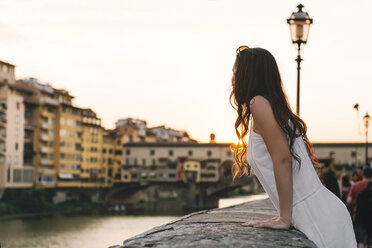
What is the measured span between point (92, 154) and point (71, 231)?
3210cm

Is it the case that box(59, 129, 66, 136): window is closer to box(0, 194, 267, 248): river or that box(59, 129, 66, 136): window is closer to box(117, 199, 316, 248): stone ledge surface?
box(0, 194, 267, 248): river

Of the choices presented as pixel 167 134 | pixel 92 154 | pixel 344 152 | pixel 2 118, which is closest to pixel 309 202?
pixel 2 118

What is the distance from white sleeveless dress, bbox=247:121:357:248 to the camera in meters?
2.39

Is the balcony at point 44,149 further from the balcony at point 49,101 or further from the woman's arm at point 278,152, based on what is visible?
the woman's arm at point 278,152

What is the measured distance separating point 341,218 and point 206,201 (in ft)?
211

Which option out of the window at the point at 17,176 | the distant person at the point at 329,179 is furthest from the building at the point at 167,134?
the distant person at the point at 329,179

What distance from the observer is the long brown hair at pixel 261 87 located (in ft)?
7.98

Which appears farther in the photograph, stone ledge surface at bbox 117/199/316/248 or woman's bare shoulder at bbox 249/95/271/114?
woman's bare shoulder at bbox 249/95/271/114

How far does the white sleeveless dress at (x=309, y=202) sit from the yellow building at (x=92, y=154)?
6519 cm

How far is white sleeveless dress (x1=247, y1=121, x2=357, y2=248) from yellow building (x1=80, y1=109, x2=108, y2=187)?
6519 cm

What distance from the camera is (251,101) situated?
2.44m

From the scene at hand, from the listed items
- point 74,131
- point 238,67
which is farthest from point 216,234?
point 74,131

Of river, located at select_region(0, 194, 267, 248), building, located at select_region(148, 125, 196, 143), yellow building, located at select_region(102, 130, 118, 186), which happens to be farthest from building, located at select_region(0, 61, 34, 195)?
building, located at select_region(148, 125, 196, 143)

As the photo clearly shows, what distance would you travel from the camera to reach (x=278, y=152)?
2.43 m
